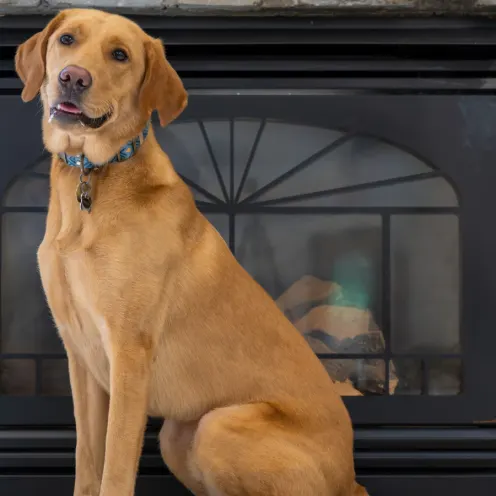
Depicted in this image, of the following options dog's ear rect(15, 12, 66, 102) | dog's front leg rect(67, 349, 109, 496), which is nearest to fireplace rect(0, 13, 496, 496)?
dog's front leg rect(67, 349, 109, 496)

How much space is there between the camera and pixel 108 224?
3.54 feet

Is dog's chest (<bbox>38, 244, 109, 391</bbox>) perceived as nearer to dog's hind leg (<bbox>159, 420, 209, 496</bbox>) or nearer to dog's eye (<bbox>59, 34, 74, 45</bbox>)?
dog's hind leg (<bbox>159, 420, 209, 496</bbox>)

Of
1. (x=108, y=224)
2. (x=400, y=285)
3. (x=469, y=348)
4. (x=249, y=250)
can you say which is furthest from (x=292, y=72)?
(x=469, y=348)

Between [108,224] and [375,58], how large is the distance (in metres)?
0.90

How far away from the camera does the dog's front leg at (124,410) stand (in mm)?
1063

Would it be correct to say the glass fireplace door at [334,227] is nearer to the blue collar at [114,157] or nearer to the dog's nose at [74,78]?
the blue collar at [114,157]

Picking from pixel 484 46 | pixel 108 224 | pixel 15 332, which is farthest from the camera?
pixel 15 332

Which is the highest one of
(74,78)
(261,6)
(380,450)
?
(261,6)

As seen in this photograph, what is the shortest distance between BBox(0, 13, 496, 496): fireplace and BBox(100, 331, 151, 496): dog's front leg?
0.50 m

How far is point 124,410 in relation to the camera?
3.51 feet

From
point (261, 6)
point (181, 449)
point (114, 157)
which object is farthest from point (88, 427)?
point (261, 6)

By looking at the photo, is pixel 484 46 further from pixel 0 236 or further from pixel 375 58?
pixel 0 236

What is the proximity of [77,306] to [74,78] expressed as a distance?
1.31ft

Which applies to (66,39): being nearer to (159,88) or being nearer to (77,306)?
(159,88)
